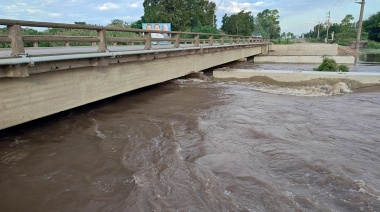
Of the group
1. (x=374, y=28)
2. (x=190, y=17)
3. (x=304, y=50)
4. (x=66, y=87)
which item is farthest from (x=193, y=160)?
(x=374, y=28)

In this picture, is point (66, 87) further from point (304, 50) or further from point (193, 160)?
point (304, 50)

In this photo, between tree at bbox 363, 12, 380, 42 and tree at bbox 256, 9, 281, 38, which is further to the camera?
tree at bbox 256, 9, 281, 38

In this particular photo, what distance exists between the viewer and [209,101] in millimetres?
11812

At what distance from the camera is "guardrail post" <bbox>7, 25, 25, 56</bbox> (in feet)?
18.7

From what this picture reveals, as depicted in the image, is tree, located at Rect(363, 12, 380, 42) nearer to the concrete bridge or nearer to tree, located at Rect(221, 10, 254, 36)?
tree, located at Rect(221, 10, 254, 36)

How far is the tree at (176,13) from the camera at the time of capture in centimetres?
6272

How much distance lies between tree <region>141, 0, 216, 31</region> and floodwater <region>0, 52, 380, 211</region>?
55.9 meters

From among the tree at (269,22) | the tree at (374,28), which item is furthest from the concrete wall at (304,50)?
the tree at (269,22)

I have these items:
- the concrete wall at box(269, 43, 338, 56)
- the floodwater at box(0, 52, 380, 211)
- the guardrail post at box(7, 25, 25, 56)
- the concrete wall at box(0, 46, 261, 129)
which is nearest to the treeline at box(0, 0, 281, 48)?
the concrete wall at box(269, 43, 338, 56)

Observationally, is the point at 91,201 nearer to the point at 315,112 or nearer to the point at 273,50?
the point at 315,112

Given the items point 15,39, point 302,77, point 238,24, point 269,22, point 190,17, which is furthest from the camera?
point 269,22

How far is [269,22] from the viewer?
12244cm

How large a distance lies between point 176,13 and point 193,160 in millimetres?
63129

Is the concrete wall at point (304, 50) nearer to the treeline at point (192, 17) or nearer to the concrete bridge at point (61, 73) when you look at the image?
the treeline at point (192, 17)
